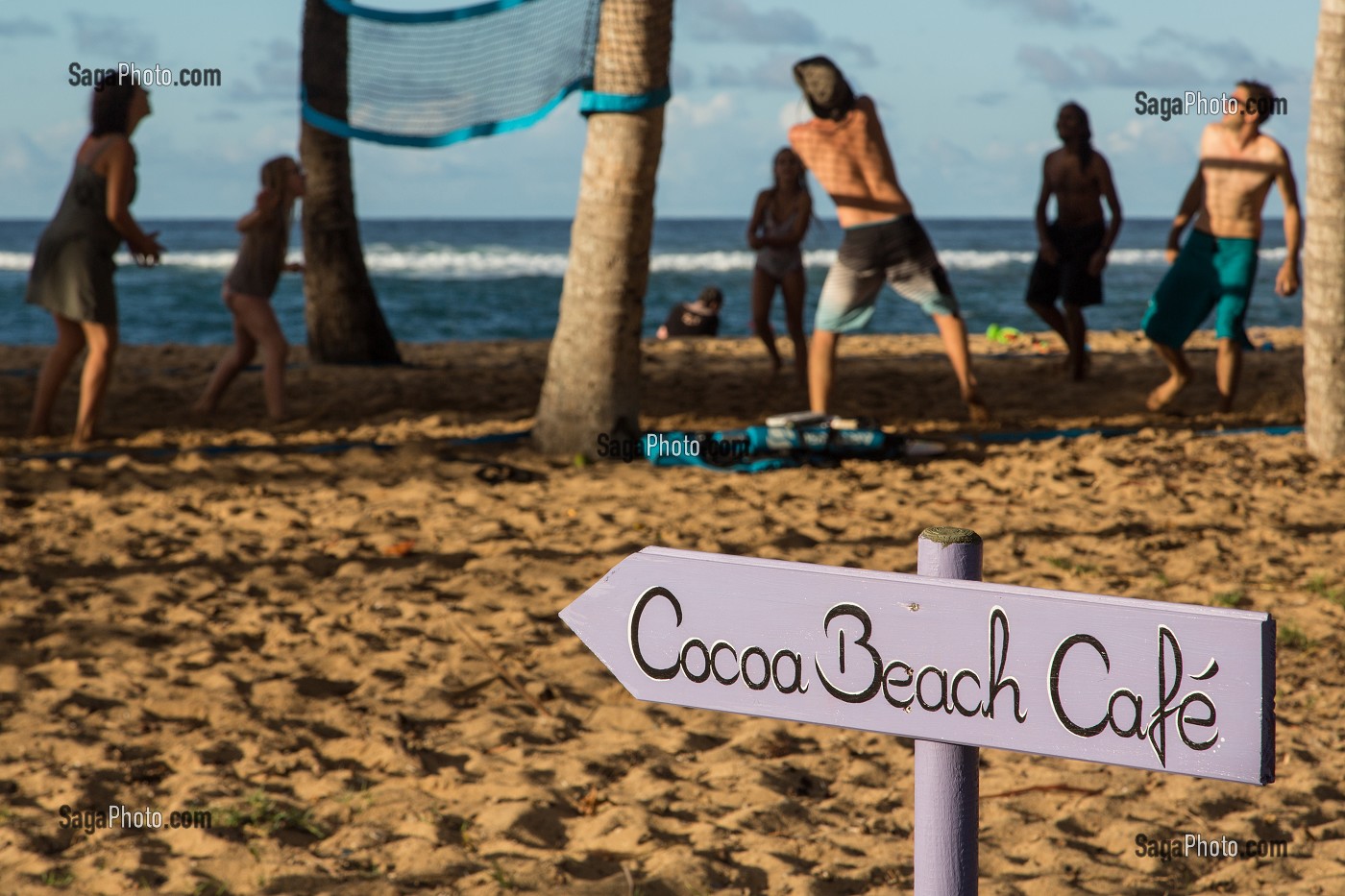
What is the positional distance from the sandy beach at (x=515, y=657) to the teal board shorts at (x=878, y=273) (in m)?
0.82

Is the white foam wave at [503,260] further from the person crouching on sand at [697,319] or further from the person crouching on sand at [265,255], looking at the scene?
the person crouching on sand at [265,255]

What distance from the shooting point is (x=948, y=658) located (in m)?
1.34

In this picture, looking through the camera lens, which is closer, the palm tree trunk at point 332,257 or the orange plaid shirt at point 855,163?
the orange plaid shirt at point 855,163

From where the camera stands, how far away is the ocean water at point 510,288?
74.7 feet

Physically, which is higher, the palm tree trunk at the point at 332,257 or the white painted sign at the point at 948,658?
the palm tree trunk at the point at 332,257

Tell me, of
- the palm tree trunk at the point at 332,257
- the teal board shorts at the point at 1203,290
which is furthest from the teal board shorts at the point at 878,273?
the palm tree trunk at the point at 332,257

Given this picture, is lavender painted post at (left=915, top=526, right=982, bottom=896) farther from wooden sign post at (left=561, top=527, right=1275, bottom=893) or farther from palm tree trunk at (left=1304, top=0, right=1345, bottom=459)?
palm tree trunk at (left=1304, top=0, right=1345, bottom=459)

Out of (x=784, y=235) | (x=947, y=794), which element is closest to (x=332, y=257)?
(x=784, y=235)

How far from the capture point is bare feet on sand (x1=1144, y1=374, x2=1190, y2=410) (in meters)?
7.63

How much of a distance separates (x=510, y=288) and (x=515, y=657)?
27.5 meters

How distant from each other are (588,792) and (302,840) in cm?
69

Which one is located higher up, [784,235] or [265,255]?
[784,235]

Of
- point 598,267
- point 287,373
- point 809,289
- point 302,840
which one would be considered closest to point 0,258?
point 809,289

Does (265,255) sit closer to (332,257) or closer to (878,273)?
(332,257)
